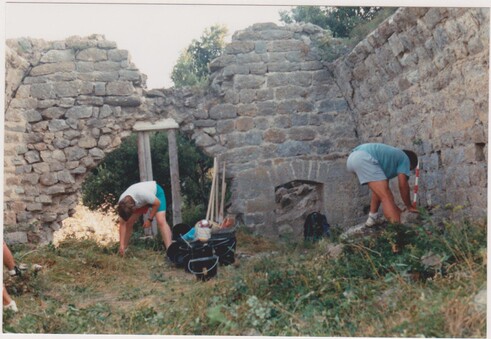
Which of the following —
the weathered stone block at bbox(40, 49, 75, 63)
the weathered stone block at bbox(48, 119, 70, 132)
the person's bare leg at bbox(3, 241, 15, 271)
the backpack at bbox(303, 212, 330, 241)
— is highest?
the weathered stone block at bbox(40, 49, 75, 63)

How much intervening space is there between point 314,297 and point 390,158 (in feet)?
7.78

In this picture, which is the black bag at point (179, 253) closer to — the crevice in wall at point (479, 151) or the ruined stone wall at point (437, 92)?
the ruined stone wall at point (437, 92)

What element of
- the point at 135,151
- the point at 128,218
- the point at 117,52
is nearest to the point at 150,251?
the point at 128,218

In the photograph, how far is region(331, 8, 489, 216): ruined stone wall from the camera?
5.53 meters

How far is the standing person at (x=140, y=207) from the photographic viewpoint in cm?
724

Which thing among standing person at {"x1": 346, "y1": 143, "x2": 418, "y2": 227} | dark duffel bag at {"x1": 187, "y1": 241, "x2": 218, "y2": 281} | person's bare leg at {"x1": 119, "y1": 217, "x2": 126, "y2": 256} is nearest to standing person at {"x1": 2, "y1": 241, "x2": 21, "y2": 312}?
dark duffel bag at {"x1": 187, "y1": 241, "x2": 218, "y2": 281}

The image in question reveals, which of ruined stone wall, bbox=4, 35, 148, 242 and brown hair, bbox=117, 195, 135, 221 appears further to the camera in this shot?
ruined stone wall, bbox=4, 35, 148, 242

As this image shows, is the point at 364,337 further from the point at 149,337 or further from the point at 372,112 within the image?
the point at 372,112

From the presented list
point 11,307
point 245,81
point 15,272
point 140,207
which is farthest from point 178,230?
point 11,307

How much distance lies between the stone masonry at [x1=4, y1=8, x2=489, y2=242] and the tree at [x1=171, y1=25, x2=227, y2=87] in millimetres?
9214

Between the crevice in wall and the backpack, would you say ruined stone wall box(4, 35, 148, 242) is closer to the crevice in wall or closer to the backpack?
the backpack

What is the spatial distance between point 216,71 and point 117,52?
1617 mm

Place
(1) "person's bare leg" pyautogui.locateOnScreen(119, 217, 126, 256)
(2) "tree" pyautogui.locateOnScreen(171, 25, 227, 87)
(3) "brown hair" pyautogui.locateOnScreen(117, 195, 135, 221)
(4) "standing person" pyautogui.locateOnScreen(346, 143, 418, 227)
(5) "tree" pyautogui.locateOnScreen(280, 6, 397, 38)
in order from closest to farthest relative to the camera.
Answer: (4) "standing person" pyautogui.locateOnScreen(346, 143, 418, 227) < (3) "brown hair" pyautogui.locateOnScreen(117, 195, 135, 221) < (1) "person's bare leg" pyautogui.locateOnScreen(119, 217, 126, 256) < (5) "tree" pyautogui.locateOnScreen(280, 6, 397, 38) < (2) "tree" pyautogui.locateOnScreen(171, 25, 227, 87)

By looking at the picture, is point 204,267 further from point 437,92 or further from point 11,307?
point 437,92
